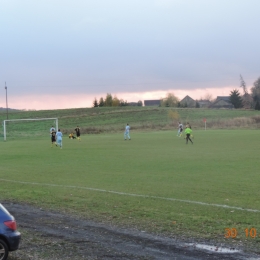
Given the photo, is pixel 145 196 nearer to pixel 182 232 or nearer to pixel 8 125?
pixel 182 232

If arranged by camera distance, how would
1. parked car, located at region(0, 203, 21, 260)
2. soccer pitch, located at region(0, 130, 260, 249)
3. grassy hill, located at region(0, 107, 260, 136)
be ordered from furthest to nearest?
1. grassy hill, located at region(0, 107, 260, 136)
2. soccer pitch, located at region(0, 130, 260, 249)
3. parked car, located at region(0, 203, 21, 260)

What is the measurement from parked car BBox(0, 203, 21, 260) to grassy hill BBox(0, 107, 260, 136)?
61.6 meters

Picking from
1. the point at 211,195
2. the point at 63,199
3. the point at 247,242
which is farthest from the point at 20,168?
the point at 247,242

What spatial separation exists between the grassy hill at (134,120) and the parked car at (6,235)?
202 ft

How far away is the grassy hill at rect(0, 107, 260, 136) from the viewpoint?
233 ft

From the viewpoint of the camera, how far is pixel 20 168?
2156cm

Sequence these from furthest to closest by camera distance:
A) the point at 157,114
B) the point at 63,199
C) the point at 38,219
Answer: the point at 157,114, the point at 63,199, the point at 38,219

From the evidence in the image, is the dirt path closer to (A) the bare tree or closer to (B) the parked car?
(B) the parked car

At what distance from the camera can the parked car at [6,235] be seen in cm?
623

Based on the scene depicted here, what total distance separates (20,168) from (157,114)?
7392cm

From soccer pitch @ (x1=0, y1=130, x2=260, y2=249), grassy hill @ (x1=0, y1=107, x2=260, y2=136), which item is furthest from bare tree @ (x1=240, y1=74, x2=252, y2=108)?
soccer pitch @ (x1=0, y1=130, x2=260, y2=249)

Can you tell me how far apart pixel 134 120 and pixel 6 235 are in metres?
79.9
